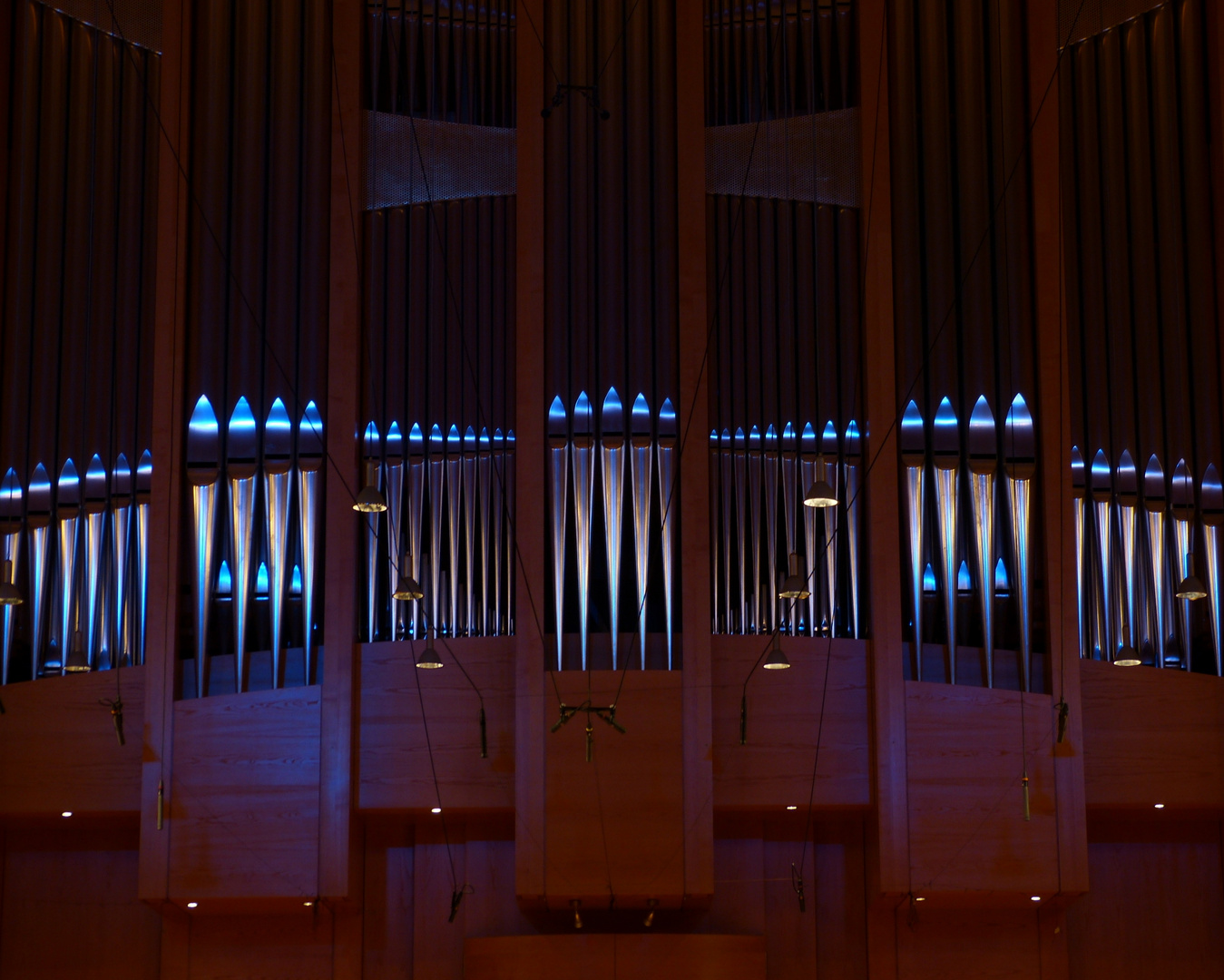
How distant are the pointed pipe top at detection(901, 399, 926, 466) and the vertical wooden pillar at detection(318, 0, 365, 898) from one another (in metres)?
3.37

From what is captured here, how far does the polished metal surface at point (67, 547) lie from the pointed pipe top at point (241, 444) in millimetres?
1013

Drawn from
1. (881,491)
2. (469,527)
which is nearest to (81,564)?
(469,527)

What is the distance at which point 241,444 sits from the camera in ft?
35.0

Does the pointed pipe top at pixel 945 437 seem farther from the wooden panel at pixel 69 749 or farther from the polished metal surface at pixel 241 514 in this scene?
the wooden panel at pixel 69 749

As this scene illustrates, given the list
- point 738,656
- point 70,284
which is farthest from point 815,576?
point 70,284

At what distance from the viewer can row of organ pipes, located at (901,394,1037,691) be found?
34.2ft

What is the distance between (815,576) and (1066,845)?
215 centimetres

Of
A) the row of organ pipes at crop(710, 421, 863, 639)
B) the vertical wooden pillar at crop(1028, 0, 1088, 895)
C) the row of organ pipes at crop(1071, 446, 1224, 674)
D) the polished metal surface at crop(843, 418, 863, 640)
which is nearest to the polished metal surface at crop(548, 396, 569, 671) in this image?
the row of organ pipes at crop(710, 421, 863, 639)

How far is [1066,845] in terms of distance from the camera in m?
10.1

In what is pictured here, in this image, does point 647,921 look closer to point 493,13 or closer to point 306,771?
point 306,771

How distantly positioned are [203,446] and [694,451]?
9.93 feet

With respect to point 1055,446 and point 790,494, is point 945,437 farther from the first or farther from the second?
point 790,494

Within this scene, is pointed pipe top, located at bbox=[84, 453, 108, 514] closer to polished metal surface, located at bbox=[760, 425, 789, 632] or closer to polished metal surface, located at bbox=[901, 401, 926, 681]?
A: polished metal surface, located at bbox=[760, 425, 789, 632]

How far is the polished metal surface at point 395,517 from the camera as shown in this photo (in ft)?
34.7
